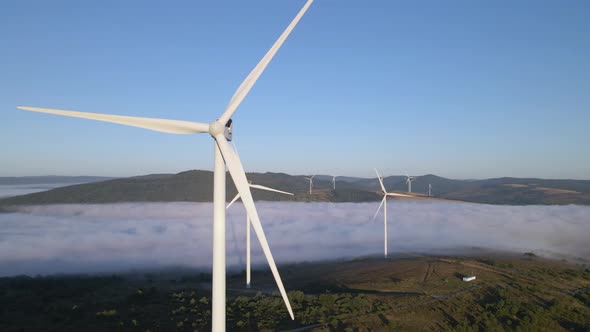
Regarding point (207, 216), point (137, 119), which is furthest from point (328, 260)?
point (207, 216)

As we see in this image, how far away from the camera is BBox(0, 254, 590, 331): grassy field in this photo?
112 feet

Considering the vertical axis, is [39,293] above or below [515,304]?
below

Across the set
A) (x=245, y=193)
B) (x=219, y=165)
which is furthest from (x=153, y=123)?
(x=245, y=193)

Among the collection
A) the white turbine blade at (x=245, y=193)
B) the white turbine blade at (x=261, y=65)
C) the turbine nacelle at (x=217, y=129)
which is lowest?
the white turbine blade at (x=245, y=193)

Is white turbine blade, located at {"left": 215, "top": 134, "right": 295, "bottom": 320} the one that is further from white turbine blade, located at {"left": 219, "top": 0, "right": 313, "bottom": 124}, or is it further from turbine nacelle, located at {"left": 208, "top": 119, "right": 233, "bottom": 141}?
white turbine blade, located at {"left": 219, "top": 0, "right": 313, "bottom": 124}

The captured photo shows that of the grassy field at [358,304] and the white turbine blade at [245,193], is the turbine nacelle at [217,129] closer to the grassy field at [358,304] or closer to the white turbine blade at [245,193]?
the white turbine blade at [245,193]

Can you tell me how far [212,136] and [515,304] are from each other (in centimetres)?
3442

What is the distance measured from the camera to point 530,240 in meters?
115

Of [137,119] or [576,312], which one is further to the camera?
[576,312]

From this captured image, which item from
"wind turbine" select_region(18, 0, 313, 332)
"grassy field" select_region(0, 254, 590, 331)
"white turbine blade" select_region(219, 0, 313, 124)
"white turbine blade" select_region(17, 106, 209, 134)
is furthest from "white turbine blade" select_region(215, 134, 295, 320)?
"grassy field" select_region(0, 254, 590, 331)

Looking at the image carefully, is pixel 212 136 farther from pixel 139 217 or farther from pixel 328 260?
pixel 139 217

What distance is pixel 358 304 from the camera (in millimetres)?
38188

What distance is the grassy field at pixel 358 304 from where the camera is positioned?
112 ft

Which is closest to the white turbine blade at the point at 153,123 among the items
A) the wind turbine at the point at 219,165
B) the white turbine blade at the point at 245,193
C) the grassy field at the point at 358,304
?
the wind turbine at the point at 219,165
